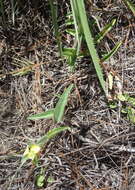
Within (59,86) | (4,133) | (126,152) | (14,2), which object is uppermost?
(14,2)

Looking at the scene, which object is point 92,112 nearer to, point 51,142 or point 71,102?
point 71,102

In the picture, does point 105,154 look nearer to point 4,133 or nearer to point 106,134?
point 106,134

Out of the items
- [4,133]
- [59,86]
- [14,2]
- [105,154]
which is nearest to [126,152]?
[105,154]

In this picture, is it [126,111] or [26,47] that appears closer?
[126,111]

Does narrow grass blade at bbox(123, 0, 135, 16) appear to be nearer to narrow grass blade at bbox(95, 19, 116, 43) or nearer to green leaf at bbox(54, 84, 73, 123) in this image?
narrow grass blade at bbox(95, 19, 116, 43)

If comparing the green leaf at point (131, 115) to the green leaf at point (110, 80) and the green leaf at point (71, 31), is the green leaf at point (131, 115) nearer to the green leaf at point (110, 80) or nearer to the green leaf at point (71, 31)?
the green leaf at point (110, 80)

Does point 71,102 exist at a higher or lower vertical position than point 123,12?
lower

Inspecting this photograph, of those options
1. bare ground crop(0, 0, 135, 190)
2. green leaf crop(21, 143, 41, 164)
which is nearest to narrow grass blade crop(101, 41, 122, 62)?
bare ground crop(0, 0, 135, 190)

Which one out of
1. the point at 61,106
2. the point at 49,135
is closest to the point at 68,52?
the point at 61,106

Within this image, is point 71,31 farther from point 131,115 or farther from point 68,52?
point 131,115

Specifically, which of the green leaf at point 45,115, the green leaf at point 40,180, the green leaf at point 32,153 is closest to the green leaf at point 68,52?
the green leaf at point 45,115
